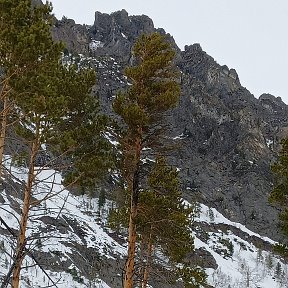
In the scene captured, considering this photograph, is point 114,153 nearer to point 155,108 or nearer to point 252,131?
point 155,108

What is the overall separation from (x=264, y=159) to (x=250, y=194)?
17.4 metres

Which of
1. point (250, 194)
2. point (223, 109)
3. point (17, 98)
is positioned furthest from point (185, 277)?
point (223, 109)

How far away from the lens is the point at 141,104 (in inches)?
603

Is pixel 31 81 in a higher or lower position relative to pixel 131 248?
higher

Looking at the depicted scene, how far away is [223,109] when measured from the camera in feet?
647

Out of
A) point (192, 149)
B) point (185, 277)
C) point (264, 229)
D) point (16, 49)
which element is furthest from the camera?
point (192, 149)

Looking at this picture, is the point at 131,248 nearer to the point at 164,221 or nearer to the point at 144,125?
the point at 164,221

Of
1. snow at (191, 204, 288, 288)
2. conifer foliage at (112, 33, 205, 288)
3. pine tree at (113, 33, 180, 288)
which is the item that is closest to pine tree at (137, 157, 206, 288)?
conifer foliage at (112, 33, 205, 288)

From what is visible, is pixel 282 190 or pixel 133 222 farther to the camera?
pixel 282 190

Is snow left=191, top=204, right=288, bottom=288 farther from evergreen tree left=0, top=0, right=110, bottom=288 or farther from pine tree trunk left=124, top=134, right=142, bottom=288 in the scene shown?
evergreen tree left=0, top=0, right=110, bottom=288

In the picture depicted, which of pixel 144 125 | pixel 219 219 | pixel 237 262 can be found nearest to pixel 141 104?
pixel 144 125

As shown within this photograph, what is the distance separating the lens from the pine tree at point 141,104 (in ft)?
47.5

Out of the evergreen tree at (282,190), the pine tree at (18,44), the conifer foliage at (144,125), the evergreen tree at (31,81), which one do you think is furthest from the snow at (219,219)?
the pine tree at (18,44)

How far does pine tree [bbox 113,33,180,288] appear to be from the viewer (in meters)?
14.5
